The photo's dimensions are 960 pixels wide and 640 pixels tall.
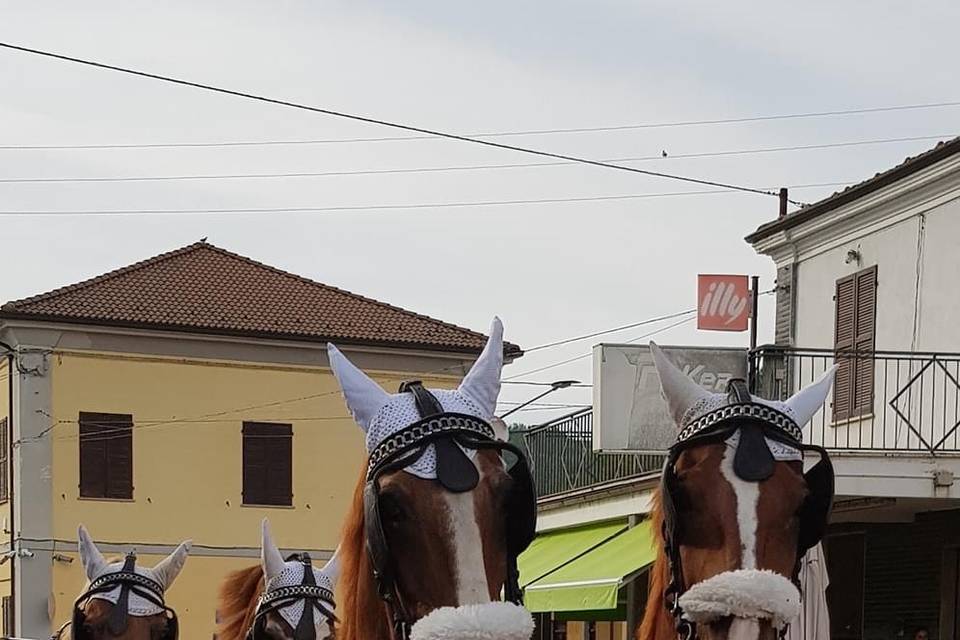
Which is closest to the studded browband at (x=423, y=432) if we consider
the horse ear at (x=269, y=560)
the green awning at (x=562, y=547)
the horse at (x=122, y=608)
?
the horse ear at (x=269, y=560)

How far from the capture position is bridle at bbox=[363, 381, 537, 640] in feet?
14.5

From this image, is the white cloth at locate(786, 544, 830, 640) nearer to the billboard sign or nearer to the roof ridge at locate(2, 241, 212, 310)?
the billboard sign

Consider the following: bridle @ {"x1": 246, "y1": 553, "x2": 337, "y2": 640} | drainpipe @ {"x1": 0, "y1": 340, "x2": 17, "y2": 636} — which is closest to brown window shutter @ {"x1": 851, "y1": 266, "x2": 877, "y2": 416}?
bridle @ {"x1": 246, "y1": 553, "x2": 337, "y2": 640}

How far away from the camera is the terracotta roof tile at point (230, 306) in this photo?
33.1 m

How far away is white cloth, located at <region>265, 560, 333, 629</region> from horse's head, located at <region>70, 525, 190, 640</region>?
109cm

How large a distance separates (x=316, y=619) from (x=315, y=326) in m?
26.7

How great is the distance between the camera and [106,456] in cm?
3256

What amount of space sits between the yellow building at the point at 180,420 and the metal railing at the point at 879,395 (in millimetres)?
15548

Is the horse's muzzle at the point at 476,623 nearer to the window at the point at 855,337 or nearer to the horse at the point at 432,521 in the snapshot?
the horse at the point at 432,521

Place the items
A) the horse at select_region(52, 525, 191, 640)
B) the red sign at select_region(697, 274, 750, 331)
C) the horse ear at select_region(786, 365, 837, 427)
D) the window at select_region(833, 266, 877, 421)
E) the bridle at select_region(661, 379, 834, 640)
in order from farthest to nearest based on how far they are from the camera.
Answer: the red sign at select_region(697, 274, 750, 331) < the window at select_region(833, 266, 877, 421) < the horse at select_region(52, 525, 191, 640) < the horse ear at select_region(786, 365, 837, 427) < the bridle at select_region(661, 379, 834, 640)

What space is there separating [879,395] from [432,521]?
1351cm

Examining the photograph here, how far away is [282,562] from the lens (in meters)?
8.25

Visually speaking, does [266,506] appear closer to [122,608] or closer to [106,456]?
[106,456]

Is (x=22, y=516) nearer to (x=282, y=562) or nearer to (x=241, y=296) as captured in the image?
(x=241, y=296)
